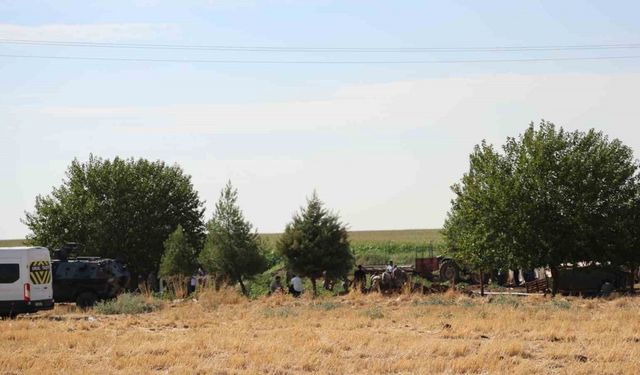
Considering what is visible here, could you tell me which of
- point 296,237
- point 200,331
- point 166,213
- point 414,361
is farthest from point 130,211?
point 414,361

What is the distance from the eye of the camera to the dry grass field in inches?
709

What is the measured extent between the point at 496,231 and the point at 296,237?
953 centimetres

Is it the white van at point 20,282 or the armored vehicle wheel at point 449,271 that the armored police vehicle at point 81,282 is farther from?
the armored vehicle wheel at point 449,271

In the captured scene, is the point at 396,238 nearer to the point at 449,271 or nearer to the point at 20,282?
the point at 449,271

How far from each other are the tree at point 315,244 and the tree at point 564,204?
23.7ft

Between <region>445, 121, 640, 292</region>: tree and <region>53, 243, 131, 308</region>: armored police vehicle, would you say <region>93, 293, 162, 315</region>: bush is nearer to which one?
<region>53, 243, 131, 308</region>: armored police vehicle

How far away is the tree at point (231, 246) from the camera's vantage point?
157 ft

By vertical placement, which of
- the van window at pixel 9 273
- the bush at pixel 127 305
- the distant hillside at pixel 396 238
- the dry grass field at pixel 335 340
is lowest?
the dry grass field at pixel 335 340

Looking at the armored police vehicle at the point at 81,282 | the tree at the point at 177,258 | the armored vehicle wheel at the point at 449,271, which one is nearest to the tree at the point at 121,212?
the tree at the point at 177,258

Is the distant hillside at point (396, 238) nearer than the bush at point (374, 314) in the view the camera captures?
No

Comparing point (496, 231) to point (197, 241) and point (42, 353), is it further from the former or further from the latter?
point (42, 353)

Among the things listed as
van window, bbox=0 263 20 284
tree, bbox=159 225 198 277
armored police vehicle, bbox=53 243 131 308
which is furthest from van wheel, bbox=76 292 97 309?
tree, bbox=159 225 198 277

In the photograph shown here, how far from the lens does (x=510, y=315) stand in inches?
1062

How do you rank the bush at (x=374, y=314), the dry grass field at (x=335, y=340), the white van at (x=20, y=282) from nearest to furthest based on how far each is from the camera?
1. the dry grass field at (x=335, y=340)
2. the bush at (x=374, y=314)
3. the white van at (x=20, y=282)
